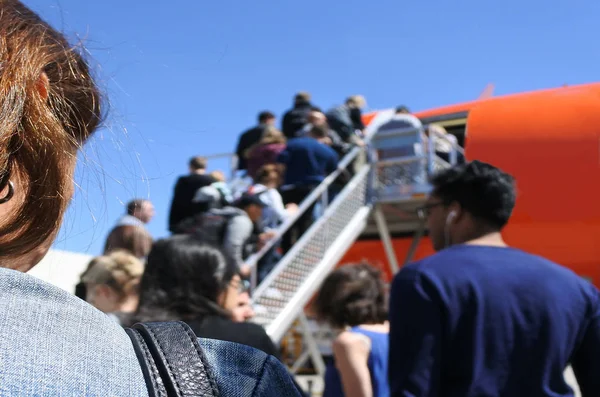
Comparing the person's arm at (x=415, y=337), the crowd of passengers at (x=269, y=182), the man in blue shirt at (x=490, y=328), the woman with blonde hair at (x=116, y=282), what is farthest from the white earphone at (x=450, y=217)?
the crowd of passengers at (x=269, y=182)

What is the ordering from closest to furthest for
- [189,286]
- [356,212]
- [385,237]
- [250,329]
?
1. [250,329]
2. [189,286]
3. [356,212]
4. [385,237]

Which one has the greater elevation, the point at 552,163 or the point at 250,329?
the point at 250,329

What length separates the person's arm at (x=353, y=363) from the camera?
2781mm

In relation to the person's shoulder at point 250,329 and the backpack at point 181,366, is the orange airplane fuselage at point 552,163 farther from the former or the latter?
the backpack at point 181,366

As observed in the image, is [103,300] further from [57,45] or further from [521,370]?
[57,45]

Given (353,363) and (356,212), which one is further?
(356,212)

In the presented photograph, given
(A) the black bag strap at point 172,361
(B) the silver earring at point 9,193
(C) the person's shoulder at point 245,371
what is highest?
(B) the silver earring at point 9,193

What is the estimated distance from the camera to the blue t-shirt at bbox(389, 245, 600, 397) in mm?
1985

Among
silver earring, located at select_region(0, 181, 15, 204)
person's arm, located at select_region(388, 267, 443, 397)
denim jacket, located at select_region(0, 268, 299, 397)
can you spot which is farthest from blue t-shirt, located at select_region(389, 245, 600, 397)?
silver earring, located at select_region(0, 181, 15, 204)

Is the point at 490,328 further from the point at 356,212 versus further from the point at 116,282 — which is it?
the point at 356,212

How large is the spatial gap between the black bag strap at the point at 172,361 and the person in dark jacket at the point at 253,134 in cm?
700

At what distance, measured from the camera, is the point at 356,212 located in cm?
865

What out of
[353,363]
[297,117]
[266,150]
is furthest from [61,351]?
[297,117]

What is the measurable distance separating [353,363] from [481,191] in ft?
3.06
